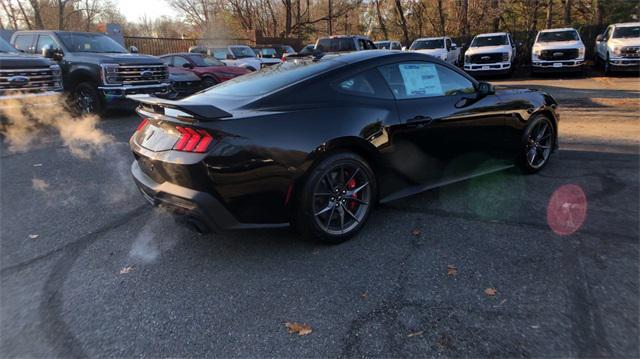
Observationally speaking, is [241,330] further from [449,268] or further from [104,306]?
[449,268]

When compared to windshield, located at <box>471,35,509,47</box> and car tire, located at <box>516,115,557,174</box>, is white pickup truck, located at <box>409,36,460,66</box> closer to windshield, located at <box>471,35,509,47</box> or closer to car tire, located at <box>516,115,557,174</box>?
windshield, located at <box>471,35,509,47</box>

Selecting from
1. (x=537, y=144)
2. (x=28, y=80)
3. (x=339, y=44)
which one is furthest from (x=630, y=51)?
(x=28, y=80)

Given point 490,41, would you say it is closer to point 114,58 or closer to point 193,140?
point 114,58

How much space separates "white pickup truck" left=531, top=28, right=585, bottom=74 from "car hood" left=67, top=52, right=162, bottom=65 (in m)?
14.9

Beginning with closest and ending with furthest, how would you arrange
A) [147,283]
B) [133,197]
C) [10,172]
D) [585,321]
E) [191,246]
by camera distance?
1. [585,321]
2. [147,283]
3. [191,246]
4. [133,197]
5. [10,172]

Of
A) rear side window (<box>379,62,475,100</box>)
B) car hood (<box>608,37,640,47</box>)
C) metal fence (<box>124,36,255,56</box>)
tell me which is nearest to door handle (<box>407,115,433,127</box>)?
rear side window (<box>379,62,475,100</box>)

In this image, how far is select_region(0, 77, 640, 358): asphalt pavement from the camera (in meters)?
2.46

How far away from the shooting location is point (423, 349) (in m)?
2.37

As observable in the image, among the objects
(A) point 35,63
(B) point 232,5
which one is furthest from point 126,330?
(B) point 232,5

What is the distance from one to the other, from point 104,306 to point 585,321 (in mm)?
2962

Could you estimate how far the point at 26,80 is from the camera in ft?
29.1

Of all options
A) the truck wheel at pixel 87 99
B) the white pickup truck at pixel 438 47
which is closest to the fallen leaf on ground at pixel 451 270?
the truck wheel at pixel 87 99

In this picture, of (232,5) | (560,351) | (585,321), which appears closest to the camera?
(560,351)

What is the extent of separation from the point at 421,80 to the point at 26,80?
8.42m
